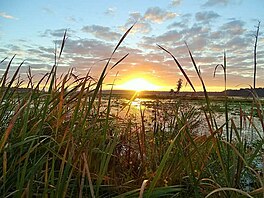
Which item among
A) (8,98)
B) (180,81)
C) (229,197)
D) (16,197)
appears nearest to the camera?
(16,197)

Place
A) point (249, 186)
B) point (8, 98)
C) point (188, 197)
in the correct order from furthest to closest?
point (249, 186) < point (8, 98) < point (188, 197)

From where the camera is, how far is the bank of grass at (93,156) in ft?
5.36

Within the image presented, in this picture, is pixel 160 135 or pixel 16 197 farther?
pixel 160 135

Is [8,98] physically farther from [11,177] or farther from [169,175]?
[169,175]

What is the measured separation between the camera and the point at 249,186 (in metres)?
3.57

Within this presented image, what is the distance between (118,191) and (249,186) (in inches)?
86.7

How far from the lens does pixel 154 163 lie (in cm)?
301

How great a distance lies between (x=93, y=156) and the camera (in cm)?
244

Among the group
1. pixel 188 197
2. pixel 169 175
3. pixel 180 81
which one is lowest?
pixel 188 197

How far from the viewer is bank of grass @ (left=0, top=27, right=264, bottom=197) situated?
1.63 m

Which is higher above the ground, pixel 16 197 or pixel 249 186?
pixel 16 197

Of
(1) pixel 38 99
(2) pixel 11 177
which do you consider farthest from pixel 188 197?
(1) pixel 38 99

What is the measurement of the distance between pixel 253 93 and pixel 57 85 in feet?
6.49

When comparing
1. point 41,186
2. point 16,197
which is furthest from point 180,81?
point 16,197
